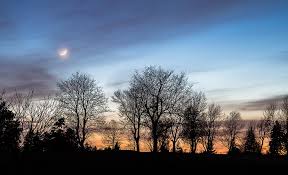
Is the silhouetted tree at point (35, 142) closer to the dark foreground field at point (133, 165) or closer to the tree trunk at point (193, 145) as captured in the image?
the tree trunk at point (193, 145)

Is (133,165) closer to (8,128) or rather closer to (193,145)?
(8,128)

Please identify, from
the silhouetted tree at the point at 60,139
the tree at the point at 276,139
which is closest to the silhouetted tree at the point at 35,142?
the silhouetted tree at the point at 60,139

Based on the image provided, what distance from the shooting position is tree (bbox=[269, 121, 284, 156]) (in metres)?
75.5

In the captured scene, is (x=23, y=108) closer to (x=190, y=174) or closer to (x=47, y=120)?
(x=47, y=120)

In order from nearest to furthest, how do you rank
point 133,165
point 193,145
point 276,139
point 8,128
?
point 133,165 → point 8,128 → point 193,145 → point 276,139

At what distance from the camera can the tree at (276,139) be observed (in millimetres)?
75512

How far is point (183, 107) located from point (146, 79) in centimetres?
850

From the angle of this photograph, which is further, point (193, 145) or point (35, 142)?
point (193, 145)

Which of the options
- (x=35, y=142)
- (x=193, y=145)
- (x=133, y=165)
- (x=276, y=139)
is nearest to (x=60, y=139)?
(x=35, y=142)

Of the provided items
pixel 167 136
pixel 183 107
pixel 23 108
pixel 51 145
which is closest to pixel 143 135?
pixel 167 136

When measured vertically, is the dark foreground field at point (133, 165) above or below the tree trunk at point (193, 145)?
below

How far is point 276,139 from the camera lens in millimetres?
77562

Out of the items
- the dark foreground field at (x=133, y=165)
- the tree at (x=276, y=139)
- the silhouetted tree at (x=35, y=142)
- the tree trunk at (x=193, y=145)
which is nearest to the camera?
the dark foreground field at (x=133, y=165)

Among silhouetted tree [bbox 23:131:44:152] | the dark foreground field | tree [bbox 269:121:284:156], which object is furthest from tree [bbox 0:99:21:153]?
tree [bbox 269:121:284:156]
